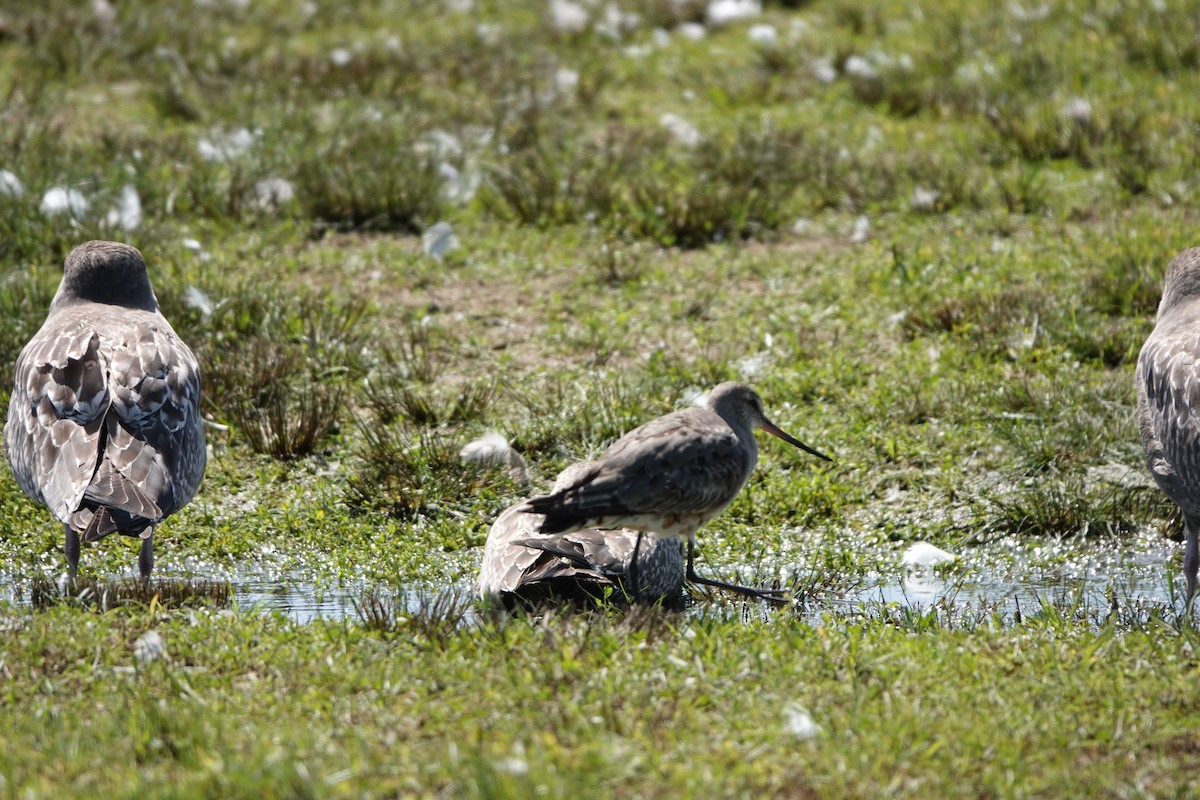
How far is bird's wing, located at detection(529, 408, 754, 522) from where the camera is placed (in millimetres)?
6500

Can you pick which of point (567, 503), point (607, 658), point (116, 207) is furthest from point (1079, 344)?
point (116, 207)

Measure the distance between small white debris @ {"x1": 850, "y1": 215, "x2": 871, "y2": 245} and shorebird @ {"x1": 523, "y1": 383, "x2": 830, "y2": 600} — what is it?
399 centimetres

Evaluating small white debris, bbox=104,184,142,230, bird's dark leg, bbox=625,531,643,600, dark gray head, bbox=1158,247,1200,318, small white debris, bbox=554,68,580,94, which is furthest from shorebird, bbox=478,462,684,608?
small white debris, bbox=554,68,580,94

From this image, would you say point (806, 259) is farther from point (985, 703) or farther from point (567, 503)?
point (985, 703)

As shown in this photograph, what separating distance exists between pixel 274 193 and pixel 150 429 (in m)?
4.96

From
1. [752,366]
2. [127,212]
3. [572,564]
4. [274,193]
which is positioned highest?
[127,212]

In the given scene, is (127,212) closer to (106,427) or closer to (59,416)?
(59,416)

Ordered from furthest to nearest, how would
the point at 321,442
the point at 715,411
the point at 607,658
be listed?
1. the point at 321,442
2. the point at 715,411
3. the point at 607,658

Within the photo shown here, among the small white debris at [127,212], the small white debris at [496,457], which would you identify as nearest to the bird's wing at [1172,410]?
the small white debris at [496,457]

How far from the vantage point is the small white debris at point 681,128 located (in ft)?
40.9

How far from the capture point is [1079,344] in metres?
9.24

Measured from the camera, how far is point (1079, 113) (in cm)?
1208

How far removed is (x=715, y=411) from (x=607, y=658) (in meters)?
2.04

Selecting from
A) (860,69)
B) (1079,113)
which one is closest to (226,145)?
(860,69)
